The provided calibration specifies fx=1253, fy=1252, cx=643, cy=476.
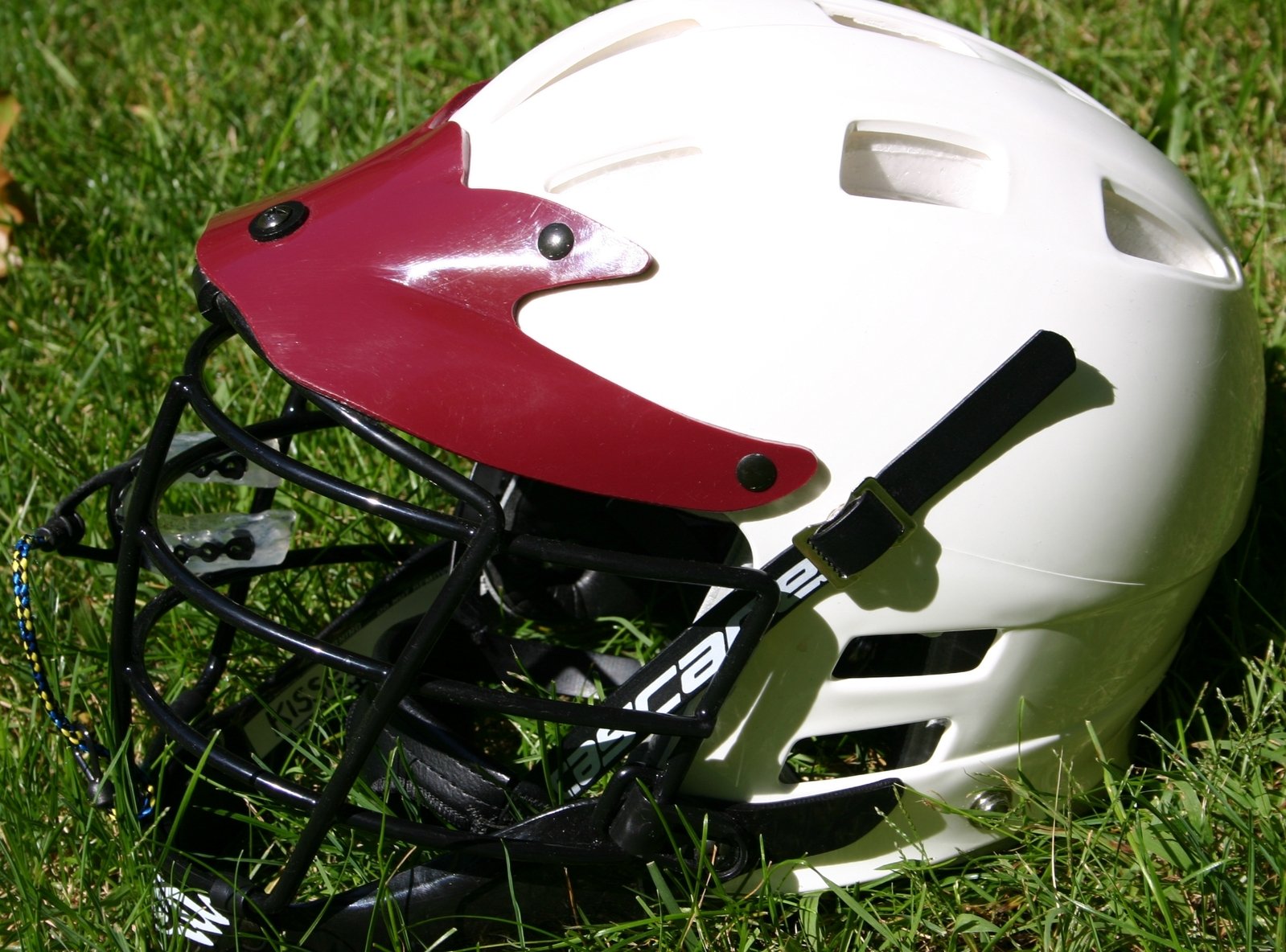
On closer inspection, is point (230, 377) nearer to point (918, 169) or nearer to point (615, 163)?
point (615, 163)

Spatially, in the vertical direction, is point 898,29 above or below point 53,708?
above

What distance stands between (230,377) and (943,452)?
1596mm

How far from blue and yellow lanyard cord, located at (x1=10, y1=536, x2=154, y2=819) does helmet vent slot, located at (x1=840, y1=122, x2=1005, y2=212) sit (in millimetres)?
1127

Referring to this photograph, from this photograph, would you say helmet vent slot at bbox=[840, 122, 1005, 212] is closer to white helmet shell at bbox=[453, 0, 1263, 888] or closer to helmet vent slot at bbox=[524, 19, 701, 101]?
white helmet shell at bbox=[453, 0, 1263, 888]

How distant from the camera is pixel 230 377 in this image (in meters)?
2.46

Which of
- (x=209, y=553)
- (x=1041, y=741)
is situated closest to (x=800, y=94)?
(x=1041, y=741)

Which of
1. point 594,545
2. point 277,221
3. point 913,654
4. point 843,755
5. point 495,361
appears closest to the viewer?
point 495,361

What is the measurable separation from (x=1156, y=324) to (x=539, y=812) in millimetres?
969

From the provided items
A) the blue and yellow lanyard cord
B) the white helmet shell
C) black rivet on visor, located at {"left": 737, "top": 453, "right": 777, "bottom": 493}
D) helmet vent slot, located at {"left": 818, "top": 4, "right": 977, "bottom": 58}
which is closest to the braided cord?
the blue and yellow lanyard cord

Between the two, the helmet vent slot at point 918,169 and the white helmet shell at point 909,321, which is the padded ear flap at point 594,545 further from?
the helmet vent slot at point 918,169

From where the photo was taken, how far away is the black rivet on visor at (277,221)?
1.43 m

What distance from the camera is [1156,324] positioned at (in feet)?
4.65

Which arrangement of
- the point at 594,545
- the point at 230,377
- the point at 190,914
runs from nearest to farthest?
1. the point at 190,914
2. the point at 594,545
3. the point at 230,377

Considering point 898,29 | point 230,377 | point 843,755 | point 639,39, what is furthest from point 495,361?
point 230,377
